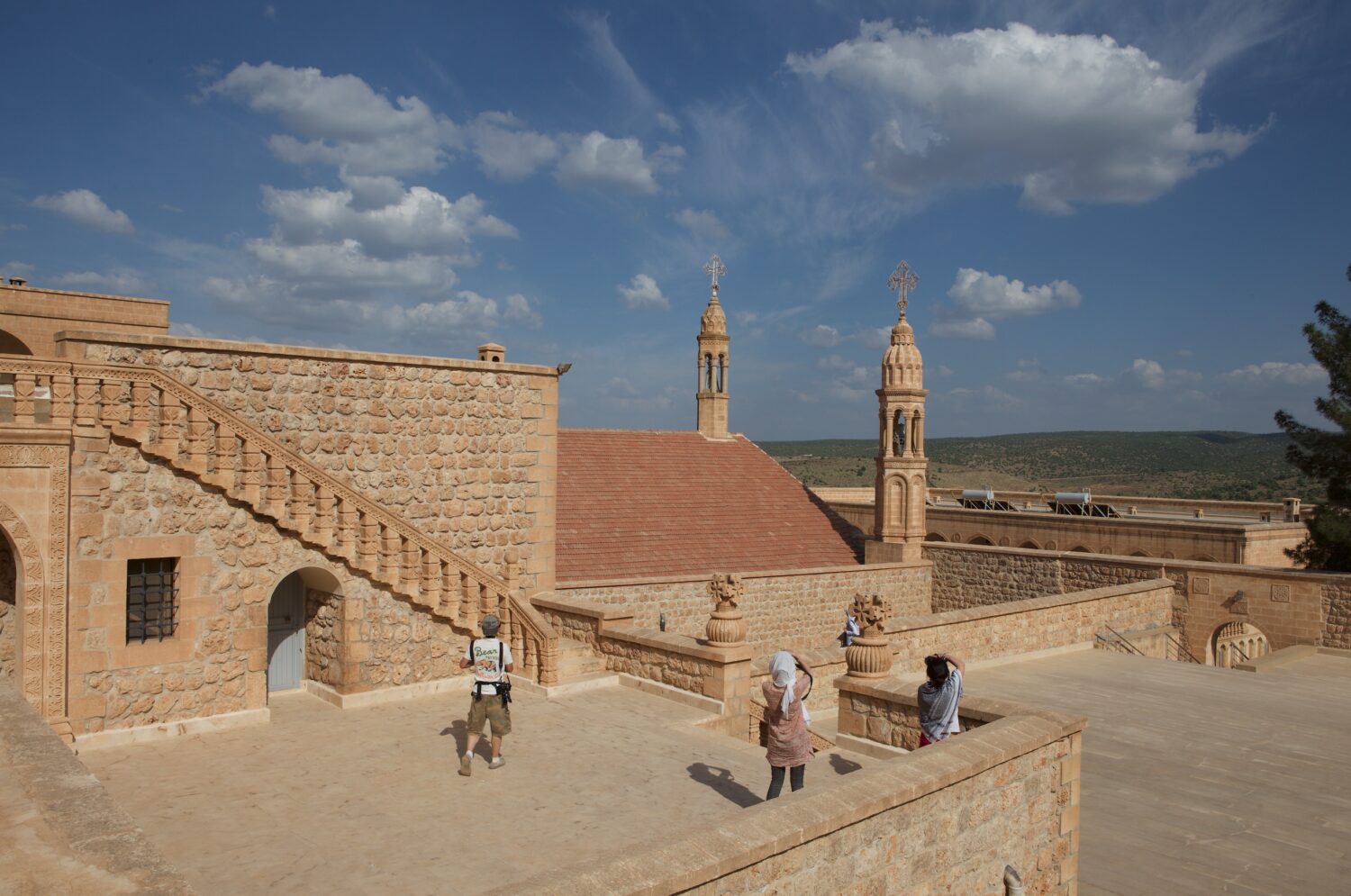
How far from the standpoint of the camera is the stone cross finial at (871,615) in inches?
415

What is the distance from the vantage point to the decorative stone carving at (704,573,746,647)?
39.5 feet

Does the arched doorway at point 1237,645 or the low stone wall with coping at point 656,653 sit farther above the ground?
the low stone wall with coping at point 656,653

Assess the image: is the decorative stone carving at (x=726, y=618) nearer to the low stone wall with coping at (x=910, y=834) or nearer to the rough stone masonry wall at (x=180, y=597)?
the low stone wall with coping at (x=910, y=834)

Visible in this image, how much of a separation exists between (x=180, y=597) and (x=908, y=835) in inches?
348

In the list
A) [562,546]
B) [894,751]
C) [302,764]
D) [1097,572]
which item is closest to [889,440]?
[1097,572]

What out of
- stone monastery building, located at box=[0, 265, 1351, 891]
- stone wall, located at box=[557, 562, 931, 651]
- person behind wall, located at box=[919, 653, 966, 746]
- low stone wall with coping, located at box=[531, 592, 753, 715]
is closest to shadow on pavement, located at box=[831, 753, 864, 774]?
stone monastery building, located at box=[0, 265, 1351, 891]

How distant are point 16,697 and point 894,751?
8312 mm

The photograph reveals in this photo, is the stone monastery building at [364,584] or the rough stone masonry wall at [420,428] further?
the rough stone masonry wall at [420,428]

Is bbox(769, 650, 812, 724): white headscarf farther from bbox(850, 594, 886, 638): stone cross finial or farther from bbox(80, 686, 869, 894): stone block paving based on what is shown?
bbox(850, 594, 886, 638): stone cross finial

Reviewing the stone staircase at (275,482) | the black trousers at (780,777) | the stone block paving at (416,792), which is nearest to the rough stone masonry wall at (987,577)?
the stone staircase at (275,482)

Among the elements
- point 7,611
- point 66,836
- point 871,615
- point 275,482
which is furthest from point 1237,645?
point 66,836

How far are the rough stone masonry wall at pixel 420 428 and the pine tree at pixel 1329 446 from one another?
19589 mm

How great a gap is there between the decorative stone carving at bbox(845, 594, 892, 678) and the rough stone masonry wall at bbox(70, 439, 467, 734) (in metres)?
6.56

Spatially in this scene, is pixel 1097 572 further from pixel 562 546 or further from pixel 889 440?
pixel 562 546
